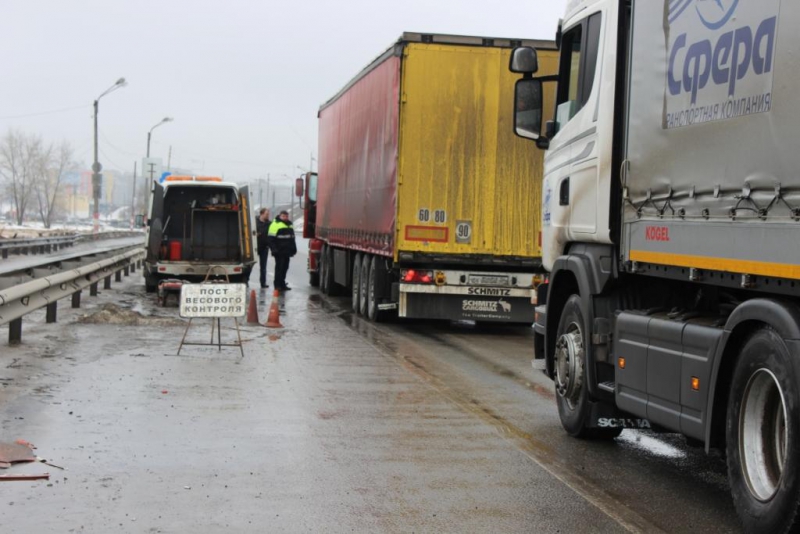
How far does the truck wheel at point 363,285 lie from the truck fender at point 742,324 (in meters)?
12.7

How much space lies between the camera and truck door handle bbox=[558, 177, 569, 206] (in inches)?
336

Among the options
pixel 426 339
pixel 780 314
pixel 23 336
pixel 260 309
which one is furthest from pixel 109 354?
pixel 780 314

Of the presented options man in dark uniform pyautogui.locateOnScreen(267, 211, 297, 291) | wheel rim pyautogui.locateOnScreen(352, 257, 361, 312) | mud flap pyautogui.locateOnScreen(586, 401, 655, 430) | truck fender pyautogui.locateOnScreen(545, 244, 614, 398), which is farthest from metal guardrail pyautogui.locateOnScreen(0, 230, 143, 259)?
mud flap pyautogui.locateOnScreen(586, 401, 655, 430)

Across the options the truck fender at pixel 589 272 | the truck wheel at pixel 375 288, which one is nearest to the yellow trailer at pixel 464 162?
the truck wheel at pixel 375 288

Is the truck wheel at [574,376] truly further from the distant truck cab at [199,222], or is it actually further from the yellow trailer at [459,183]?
the distant truck cab at [199,222]

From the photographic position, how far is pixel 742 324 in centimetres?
555

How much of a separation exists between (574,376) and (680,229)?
199 cm

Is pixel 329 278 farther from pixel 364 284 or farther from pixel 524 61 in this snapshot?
pixel 524 61

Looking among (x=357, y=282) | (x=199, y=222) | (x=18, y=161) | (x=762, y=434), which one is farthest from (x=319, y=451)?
(x=18, y=161)

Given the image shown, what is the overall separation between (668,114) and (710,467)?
235 cm

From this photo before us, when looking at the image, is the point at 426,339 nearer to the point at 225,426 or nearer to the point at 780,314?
the point at 225,426

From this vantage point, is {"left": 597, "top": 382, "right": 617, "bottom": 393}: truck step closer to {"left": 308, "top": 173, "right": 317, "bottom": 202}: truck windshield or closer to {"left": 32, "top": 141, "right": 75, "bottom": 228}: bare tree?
{"left": 308, "top": 173, "right": 317, "bottom": 202}: truck windshield

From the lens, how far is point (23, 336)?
13992mm

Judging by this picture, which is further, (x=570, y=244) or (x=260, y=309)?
(x=260, y=309)
